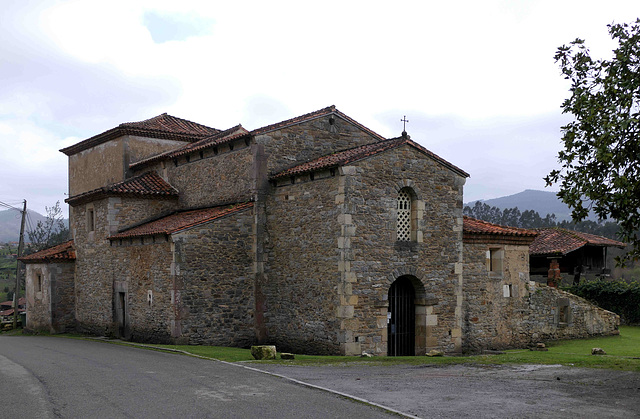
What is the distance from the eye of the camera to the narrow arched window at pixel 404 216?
19.4 metres

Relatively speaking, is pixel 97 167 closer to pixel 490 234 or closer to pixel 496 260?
pixel 490 234

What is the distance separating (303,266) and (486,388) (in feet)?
29.2

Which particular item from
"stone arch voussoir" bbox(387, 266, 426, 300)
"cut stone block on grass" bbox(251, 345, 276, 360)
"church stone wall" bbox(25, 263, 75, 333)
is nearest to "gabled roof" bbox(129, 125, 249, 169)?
"church stone wall" bbox(25, 263, 75, 333)

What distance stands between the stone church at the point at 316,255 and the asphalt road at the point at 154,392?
4302mm

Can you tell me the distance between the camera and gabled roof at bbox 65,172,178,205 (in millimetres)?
23984

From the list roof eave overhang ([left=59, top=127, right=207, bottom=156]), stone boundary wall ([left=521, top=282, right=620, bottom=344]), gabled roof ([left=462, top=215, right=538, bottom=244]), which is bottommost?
stone boundary wall ([left=521, top=282, right=620, bottom=344])

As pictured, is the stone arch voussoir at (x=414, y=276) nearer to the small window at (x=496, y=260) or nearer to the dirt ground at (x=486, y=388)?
the dirt ground at (x=486, y=388)

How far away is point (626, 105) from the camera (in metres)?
11.9

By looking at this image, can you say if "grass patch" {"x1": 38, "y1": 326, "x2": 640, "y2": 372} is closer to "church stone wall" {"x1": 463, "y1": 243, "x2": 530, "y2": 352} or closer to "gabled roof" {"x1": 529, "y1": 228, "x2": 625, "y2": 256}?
"church stone wall" {"x1": 463, "y1": 243, "x2": 530, "y2": 352}

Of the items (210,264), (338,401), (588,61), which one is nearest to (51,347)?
(210,264)

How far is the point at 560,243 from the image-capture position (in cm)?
3388

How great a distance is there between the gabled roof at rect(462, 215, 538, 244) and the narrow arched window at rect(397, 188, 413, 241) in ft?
9.58

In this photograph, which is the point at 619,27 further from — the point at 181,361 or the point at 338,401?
the point at 181,361

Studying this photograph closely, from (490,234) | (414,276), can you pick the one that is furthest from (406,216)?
(490,234)
